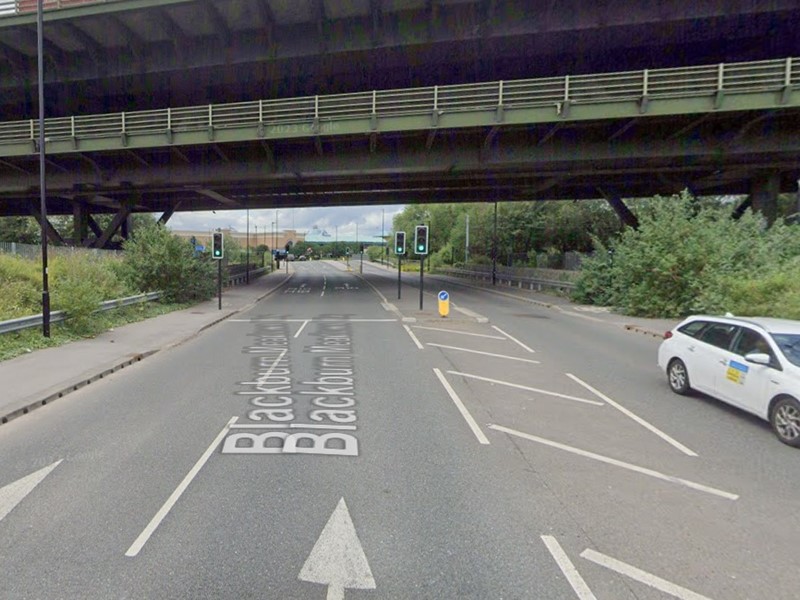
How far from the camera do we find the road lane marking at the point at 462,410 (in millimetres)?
5875

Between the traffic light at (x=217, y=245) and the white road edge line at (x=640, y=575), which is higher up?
the traffic light at (x=217, y=245)

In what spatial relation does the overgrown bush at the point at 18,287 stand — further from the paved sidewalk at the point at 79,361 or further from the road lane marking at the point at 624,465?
the road lane marking at the point at 624,465

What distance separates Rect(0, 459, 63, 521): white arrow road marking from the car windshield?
810 centimetres

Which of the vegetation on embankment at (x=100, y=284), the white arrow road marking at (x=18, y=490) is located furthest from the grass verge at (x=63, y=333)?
the white arrow road marking at (x=18, y=490)

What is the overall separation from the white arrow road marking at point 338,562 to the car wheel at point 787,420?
204 inches

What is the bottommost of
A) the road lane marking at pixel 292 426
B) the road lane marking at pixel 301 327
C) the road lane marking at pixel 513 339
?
the road lane marking at pixel 301 327

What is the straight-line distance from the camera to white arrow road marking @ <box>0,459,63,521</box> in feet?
13.6

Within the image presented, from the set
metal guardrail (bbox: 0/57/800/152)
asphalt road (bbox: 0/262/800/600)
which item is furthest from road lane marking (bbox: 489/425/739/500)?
metal guardrail (bbox: 0/57/800/152)

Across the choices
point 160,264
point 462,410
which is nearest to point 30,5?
point 160,264

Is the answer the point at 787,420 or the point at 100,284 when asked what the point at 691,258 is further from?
the point at 100,284

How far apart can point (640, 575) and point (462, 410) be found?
3770 mm

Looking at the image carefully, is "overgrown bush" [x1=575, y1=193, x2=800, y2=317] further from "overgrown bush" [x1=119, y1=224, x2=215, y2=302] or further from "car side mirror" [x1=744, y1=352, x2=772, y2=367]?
"overgrown bush" [x1=119, y1=224, x2=215, y2=302]

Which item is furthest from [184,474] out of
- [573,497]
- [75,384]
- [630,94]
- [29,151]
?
[29,151]

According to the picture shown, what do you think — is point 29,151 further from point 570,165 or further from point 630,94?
point 630,94
